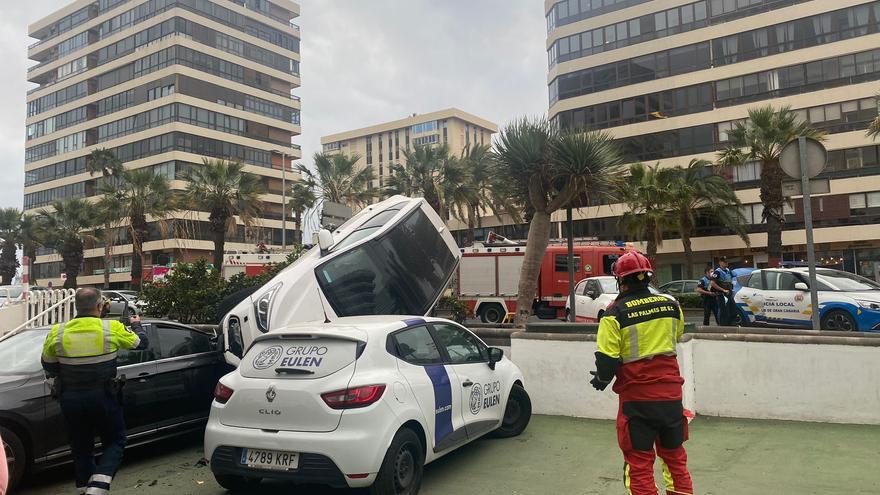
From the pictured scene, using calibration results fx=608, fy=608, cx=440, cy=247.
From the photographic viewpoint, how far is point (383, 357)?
15.6ft

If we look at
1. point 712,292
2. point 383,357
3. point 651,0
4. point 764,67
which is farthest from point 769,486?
point 651,0

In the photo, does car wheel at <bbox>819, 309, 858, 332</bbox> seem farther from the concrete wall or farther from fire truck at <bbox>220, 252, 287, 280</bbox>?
fire truck at <bbox>220, 252, 287, 280</bbox>

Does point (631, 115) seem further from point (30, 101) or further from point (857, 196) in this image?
point (30, 101)

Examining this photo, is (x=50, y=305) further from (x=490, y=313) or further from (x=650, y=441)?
(x=490, y=313)

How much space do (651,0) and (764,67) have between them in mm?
8541

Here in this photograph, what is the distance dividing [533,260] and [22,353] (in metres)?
9.12

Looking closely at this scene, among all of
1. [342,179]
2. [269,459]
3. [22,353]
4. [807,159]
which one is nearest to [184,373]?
[22,353]

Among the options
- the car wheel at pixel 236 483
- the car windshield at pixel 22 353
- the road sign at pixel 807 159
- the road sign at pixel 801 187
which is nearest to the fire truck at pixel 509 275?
the road sign at pixel 801 187

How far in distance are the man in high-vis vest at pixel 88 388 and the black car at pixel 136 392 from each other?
2.15 ft

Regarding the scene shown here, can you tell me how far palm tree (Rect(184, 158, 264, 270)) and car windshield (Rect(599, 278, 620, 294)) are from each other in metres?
19.0

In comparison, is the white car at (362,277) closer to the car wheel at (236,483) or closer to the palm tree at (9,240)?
the car wheel at (236,483)

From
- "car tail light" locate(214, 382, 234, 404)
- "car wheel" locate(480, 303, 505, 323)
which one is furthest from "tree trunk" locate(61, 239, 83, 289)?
"car tail light" locate(214, 382, 234, 404)

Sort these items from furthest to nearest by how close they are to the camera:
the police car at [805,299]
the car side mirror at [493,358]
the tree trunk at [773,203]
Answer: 1. the tree trunk at [773,203]
2. the police car at [805,299]
3. the car side mirror at [493,358]

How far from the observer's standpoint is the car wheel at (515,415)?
649 centimetres
